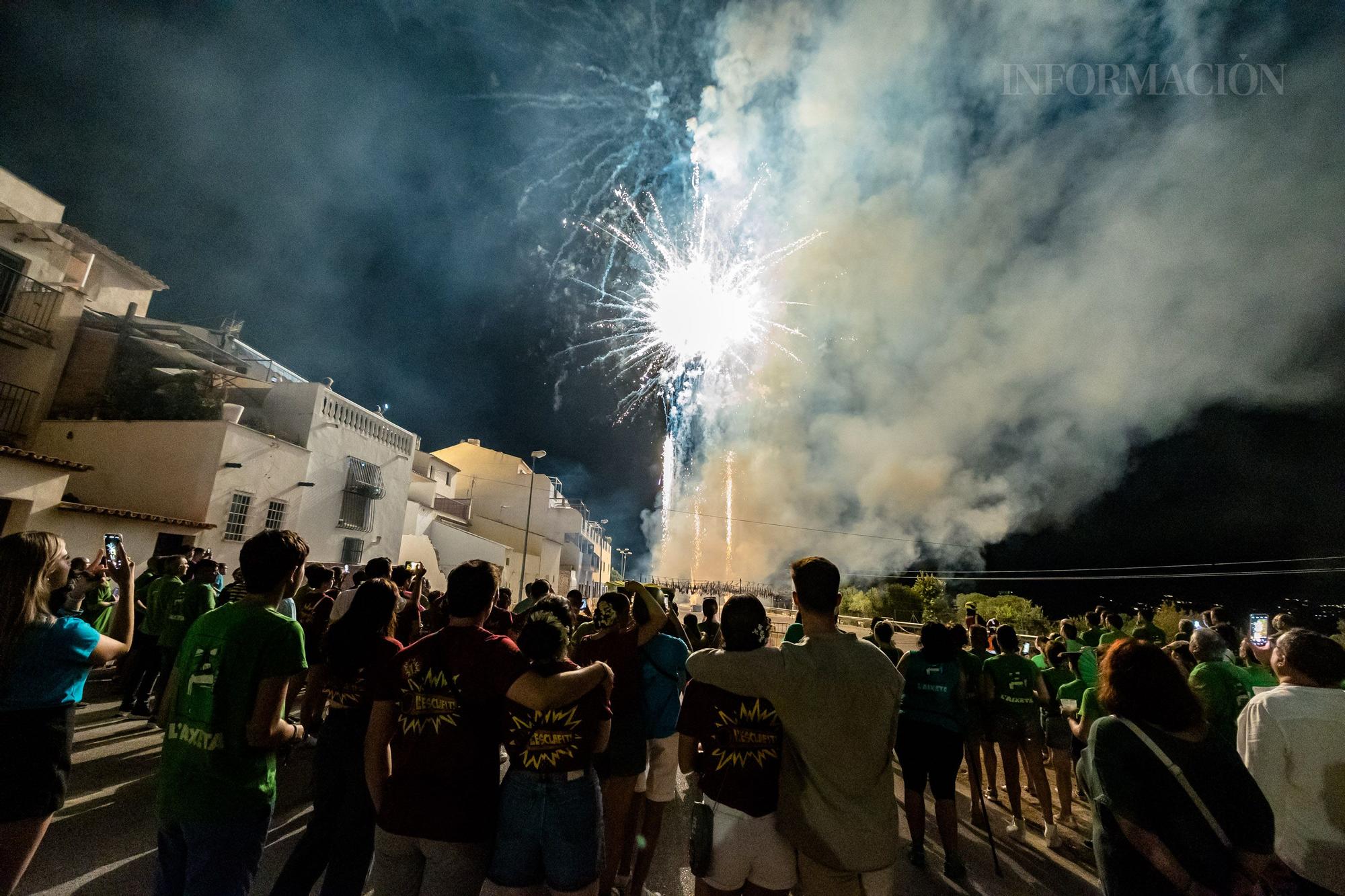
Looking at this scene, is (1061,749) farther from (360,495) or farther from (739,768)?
(360,495)

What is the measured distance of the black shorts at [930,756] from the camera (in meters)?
4.70

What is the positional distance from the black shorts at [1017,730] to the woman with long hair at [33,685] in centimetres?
727

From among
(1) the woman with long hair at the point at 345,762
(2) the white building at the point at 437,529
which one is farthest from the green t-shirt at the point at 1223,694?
(2) the white building at the point at 437,529

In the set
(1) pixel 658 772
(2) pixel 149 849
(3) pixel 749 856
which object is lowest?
(2) pixel 149 849

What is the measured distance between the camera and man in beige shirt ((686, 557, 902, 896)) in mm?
2385

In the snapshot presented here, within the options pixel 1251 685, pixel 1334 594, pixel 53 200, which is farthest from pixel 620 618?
pixel 1334 594

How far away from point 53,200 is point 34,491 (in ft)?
38.3

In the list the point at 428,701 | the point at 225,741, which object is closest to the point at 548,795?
the point at 428,701

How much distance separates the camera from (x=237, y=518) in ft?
53.5

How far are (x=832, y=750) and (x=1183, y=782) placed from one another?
4.10ft

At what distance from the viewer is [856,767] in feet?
7.89

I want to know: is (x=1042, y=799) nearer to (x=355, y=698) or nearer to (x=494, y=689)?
(x=494, y=689)

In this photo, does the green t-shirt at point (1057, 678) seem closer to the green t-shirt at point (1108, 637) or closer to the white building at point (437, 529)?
the green t-shirt at point (1108, 637)

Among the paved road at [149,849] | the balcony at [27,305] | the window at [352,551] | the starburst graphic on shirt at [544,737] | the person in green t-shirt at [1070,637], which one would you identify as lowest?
the paved road at [149,849]
